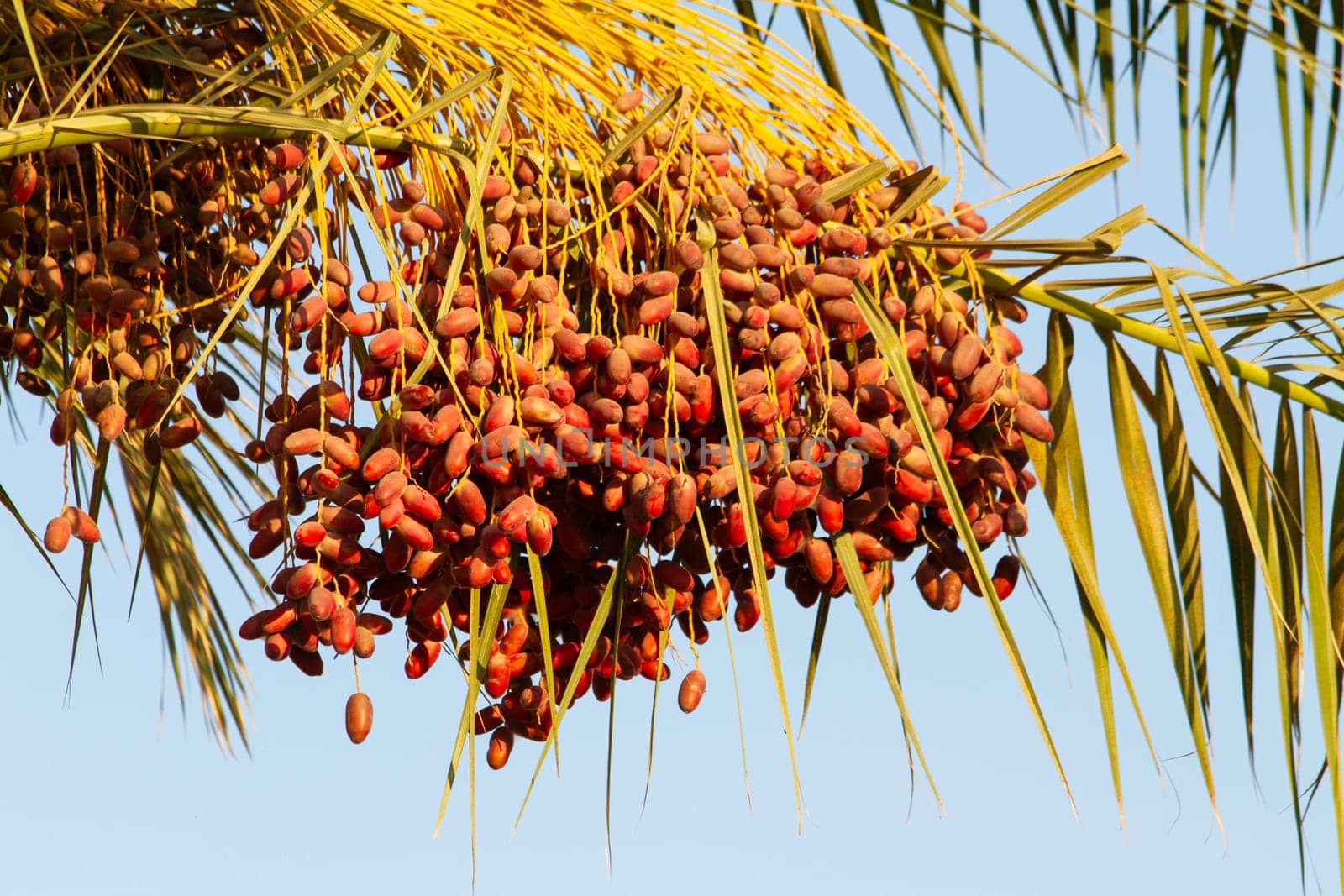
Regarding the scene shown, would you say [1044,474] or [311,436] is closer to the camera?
[311,436]

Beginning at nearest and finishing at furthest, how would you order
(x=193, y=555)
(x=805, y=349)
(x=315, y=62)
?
(x=805, y=349) → (x=315, y=62) → (x=193, y=555)

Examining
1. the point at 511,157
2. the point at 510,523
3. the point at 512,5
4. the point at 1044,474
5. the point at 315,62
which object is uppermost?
the point at 512,5

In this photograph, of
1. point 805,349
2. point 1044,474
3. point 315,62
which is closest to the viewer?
point 805,349

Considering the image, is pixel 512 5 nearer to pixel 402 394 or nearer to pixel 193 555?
pixel 402 394

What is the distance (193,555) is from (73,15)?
1.20m

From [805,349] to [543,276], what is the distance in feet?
0.85

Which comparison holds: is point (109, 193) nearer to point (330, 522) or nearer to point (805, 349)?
point (330, 522)

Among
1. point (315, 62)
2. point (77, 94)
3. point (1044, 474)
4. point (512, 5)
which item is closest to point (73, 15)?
point (77, 94)

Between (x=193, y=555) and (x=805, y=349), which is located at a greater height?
(x=193, y=555)

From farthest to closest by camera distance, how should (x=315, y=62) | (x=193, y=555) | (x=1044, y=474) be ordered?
(x=193, y=555) < (x=1044, y=474) < (x=315, y=62)

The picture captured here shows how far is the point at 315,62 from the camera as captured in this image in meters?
1.67

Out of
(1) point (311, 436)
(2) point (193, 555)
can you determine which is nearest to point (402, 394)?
(1) point (311, 436)

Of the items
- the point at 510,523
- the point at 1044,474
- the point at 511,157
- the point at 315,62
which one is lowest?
the point at 510,523

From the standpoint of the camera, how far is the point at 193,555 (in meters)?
2.78
